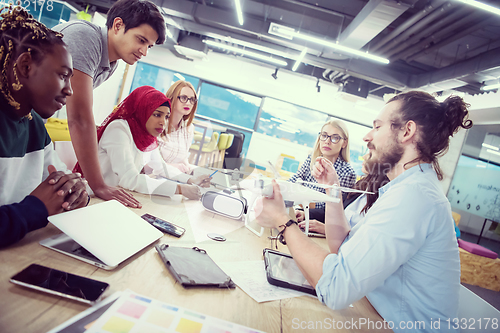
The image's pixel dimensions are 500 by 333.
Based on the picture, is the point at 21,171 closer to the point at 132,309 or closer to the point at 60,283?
the point at 60,283

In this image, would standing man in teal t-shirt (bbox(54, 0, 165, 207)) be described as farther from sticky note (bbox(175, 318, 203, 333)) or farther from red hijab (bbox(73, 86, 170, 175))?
sticky note (bbox(175, 318, 203, 333))

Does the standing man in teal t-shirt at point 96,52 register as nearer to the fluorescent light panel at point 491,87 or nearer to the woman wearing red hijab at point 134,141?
the woman wearing red hijab at point 134,141

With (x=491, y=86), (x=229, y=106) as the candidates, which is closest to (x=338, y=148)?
(x=491, y=86)

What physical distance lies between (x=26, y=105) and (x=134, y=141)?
1.08 meters

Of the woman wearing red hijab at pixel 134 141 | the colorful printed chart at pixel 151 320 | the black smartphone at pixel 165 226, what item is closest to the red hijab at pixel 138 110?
the woman wearing red hijab at pixel 134 141

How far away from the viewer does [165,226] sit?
1.00 metres

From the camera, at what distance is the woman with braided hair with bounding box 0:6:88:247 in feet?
2.19

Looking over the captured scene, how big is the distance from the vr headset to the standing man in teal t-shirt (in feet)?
1.11

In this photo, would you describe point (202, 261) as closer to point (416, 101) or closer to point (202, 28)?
point (416, 101)

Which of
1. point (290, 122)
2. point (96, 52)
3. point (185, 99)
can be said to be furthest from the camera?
point (290, 122)

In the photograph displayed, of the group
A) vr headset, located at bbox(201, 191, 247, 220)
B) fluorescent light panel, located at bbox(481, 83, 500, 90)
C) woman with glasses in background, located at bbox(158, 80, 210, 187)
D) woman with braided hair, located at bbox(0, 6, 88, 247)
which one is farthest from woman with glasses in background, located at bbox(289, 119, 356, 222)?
fluorescent light panel, located at bbox(481, 83, 500, 90)

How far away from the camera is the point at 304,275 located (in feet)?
2.88

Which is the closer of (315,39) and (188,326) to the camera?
(188,326)

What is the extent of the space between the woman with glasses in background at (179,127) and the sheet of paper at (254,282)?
1.62m
